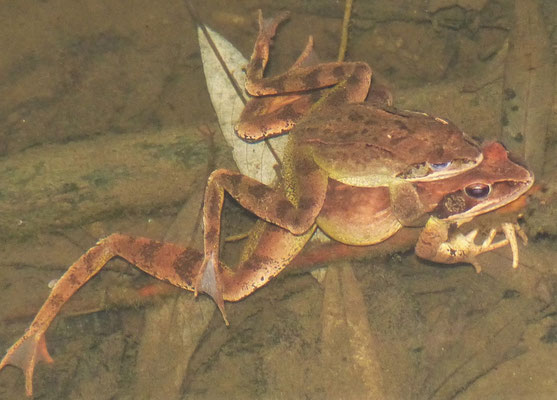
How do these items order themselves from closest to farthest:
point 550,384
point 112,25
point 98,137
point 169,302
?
point 550,384 → point 169,302 → point 98,137 → point 112,25

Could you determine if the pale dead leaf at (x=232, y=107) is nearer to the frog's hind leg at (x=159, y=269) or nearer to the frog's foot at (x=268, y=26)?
the frog's foot at (x=268, y=26)

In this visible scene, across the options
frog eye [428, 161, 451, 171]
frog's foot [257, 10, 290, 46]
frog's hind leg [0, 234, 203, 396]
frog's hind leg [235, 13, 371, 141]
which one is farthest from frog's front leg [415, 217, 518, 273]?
frog's foot [257, 10, 290, 46]

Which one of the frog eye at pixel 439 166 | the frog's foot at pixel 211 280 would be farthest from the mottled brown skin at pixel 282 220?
the frog eye at pixel 439 166

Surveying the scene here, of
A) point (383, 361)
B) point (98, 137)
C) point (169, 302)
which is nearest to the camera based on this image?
point (383, 361)

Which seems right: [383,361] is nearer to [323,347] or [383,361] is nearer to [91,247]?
[323,347]

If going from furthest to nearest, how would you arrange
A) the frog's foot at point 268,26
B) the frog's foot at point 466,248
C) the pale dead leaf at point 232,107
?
1. the frog's foot at point 268,26
2. the pale dead leaf at point 232,107
3. the frog's foot at point 466,248

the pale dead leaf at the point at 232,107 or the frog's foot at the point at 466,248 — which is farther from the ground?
the pale dead leaf at the point at 232,107

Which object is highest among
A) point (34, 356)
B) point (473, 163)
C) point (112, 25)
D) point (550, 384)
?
point (112, 25)

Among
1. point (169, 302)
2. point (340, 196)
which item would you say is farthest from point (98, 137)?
point (340, 196)

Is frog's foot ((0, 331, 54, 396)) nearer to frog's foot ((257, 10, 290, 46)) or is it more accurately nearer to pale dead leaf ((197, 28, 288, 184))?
pale dead leaf ((197, 28, 288, 184))
